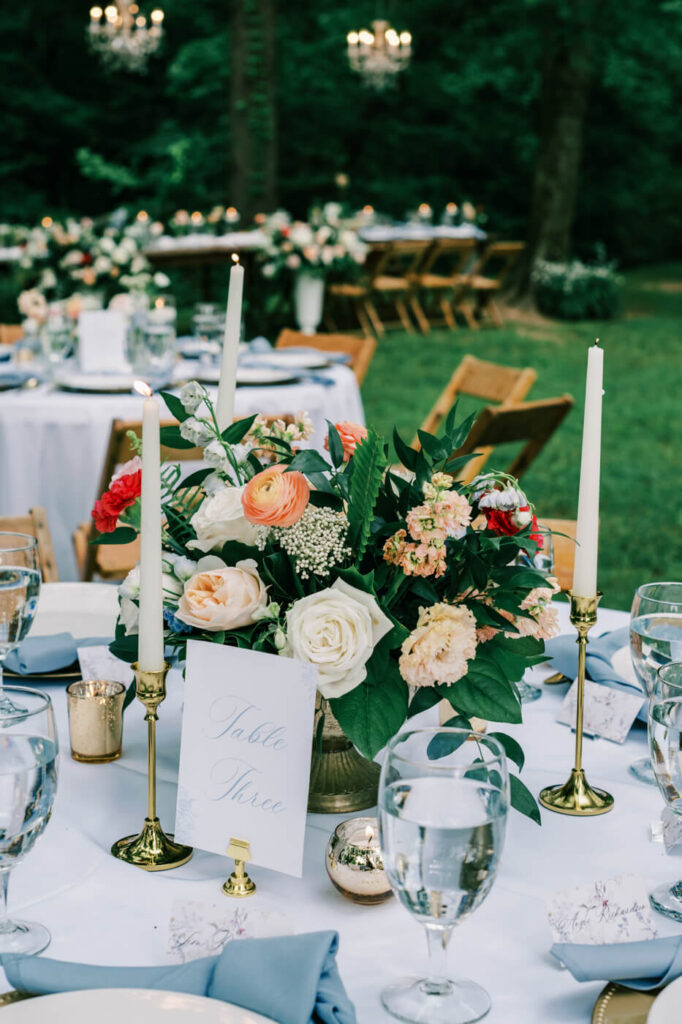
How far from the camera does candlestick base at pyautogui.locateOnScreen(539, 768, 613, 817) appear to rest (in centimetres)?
119

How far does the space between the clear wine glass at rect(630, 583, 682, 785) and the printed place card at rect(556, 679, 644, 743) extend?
0.31ft

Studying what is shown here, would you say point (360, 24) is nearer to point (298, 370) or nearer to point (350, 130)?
point (350, 130)

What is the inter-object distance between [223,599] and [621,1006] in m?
0.44

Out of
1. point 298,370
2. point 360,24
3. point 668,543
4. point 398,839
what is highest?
point 360,24

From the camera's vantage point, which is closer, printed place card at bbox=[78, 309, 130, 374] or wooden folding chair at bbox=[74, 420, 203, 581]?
wooden folding chair at bbox=[74, 420, 203, 581]

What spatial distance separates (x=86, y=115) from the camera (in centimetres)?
1567

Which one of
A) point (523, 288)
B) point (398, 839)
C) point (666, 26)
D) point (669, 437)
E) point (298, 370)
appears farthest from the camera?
point (666, 26)

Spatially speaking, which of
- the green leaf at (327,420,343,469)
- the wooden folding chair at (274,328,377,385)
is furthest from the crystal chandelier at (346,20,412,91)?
the green leaf at (327,420,343,469)

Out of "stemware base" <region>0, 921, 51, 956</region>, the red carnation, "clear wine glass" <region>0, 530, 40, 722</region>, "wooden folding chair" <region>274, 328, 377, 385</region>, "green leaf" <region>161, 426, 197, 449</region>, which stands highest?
"green leaf" <region>161, 426, 197, 449</region>

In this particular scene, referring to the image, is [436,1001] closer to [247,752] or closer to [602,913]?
[602,913]

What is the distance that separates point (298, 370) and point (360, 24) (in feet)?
44.9

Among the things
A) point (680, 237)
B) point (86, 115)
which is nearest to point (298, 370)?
point (86, 115)

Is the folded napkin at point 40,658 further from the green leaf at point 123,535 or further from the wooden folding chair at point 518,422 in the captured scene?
the wooden folding chair at point 518,422

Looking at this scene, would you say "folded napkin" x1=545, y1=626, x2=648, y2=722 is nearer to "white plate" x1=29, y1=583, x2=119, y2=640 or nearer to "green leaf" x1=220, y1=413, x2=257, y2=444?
"green leaf" x1=220, y1=413, x2=257, y2=444
